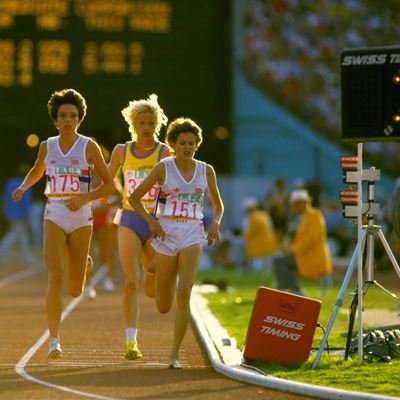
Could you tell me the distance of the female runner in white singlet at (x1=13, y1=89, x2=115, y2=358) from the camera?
12.5 metres

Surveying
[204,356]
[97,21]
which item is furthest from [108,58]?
[204,356]

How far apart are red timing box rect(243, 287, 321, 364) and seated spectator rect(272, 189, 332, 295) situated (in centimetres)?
869

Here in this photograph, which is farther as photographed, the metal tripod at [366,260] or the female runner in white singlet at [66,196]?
the female runner in white singlet at [66,196]

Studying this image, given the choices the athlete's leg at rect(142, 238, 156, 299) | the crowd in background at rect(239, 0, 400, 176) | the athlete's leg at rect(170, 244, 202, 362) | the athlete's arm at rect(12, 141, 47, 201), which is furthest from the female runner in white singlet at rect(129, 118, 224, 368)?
the crowd in background at rect(239, 0, 400, 176)

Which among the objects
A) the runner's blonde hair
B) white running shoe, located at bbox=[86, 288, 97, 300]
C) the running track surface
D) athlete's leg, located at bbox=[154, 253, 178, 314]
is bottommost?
white running shoe, located at bbox=[86, 288, 97, 300]

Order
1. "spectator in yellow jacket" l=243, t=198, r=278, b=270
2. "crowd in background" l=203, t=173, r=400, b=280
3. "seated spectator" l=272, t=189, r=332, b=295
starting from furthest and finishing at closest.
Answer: "spectator in yellow jacket" l=243, t=198, r=278, b=270 < "crowd in background" l=203, t=173, r=400, b=280 < "seated spectator" l=272, t=189, r=332, b=295

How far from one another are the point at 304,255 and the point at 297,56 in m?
37.3

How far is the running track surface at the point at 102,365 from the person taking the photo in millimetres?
10766

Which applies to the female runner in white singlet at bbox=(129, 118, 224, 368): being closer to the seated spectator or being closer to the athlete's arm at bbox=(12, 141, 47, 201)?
the athlete's arm at bbox=(12, 141, 47, 201)

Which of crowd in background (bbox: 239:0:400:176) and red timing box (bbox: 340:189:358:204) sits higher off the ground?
crowd in background (bbox: 239:0:400:176)

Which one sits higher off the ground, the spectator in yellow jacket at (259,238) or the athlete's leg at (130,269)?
the athlete's leg at (130,269)

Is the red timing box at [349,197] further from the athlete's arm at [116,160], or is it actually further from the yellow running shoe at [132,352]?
the yellow running shoe at [132,352]

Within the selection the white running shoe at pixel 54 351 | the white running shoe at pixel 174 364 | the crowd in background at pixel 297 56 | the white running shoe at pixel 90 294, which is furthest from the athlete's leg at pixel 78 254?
the crowd in background at pixel 297 56

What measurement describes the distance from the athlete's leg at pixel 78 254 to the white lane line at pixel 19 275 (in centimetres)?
1269
